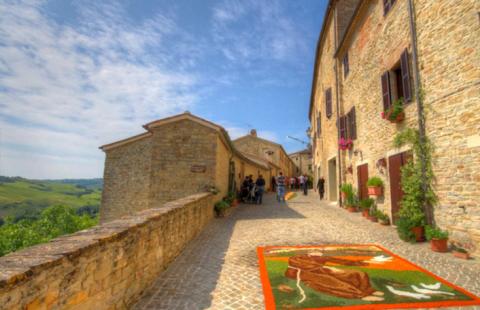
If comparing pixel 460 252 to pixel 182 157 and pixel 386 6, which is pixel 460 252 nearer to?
pixel 386 6

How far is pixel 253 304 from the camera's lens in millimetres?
3260

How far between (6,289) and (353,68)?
1252 cm

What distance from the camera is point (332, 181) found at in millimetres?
15078

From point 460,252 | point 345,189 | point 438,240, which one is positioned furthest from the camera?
point 345,189

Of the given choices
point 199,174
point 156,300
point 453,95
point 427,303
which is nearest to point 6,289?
point 156,300

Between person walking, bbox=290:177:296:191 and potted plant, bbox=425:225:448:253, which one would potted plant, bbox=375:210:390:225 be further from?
person walking, bbox=290:177:296:191

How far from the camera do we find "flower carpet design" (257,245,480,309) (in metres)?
3.26

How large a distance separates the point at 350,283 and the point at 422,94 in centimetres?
516

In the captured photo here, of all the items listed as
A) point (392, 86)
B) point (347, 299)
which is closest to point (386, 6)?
point (392, 86)

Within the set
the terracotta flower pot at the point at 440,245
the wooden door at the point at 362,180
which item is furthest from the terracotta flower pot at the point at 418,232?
the wooden door at the point at 362,180

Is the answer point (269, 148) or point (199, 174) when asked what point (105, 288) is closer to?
point (199, 174)

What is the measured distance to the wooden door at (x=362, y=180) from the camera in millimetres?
9945

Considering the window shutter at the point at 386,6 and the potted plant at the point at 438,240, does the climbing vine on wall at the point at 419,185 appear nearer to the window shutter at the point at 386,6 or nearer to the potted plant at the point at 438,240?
the potted plant at the point at 438,240

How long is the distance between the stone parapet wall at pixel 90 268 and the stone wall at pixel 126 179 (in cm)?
959
